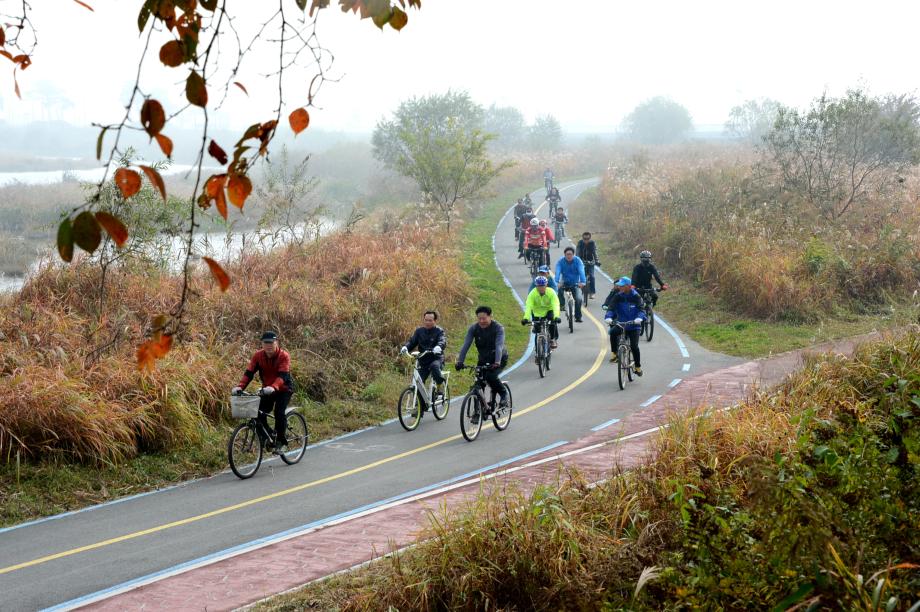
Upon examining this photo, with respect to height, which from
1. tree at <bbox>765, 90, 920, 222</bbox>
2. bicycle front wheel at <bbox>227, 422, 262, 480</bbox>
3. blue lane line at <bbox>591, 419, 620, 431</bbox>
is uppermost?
tree at <bbox>765, 90, 920, 222</bbox>

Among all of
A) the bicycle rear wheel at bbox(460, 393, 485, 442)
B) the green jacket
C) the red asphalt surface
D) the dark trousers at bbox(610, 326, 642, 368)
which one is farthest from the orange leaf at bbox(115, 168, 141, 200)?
the green jacket

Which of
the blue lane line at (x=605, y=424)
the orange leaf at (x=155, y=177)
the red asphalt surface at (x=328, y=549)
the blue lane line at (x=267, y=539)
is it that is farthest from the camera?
the blue lane line at (x=605, y=424)

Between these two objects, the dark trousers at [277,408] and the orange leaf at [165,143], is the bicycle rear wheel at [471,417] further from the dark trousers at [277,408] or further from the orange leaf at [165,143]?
the orange leaf at [165,143]

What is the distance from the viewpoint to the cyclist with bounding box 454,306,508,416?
14148 millimetres

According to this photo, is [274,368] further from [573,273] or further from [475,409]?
[573,273]

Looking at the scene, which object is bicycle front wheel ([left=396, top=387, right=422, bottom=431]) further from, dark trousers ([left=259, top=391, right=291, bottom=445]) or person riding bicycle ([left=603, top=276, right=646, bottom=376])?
person riding bicycle ([left=603, top=276, right=646, bottom=376])

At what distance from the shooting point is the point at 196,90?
10.7 feet

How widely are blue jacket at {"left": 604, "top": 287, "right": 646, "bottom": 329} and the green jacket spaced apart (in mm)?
1413

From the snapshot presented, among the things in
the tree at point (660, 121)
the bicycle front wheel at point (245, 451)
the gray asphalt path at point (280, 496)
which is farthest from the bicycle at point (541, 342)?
the tree at point (660, 121)

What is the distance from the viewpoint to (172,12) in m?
3.49

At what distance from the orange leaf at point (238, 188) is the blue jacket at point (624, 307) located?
14.7 metres

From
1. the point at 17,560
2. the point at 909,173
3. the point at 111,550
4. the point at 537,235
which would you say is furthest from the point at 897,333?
the point at 909,173

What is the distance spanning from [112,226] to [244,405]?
385 inches

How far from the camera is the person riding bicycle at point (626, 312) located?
57.6ft
